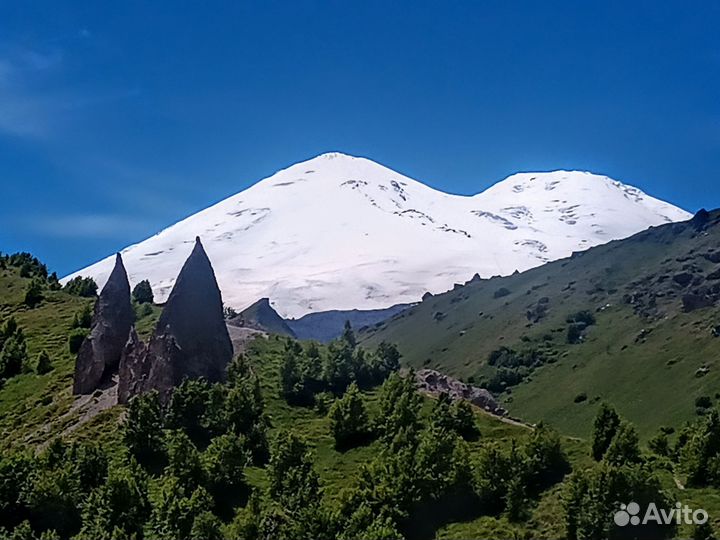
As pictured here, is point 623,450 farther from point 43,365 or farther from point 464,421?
point 43,365

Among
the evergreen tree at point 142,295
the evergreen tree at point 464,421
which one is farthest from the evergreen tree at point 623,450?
the evergreen tree at point 142,295

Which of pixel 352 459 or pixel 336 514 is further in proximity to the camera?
pixel 352 459

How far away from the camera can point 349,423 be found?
63281 millimetres

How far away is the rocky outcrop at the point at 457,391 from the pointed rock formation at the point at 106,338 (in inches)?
1062

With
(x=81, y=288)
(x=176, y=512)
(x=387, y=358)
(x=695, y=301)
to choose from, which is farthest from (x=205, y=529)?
(x=695, y=301)

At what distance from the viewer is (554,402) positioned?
11769 centimetres

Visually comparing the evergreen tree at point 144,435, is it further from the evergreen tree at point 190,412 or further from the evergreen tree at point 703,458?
the evergreen tree at point 703,458

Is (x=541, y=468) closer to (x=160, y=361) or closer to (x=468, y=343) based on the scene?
(x=160, y=361)

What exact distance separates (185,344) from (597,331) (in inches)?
3530

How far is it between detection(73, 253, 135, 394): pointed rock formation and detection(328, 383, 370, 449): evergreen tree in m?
20.3

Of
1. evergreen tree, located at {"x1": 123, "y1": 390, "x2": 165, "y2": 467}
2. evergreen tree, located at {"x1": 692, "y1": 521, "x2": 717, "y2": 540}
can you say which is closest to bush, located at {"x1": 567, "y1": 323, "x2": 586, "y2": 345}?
evergreen tree, located at {"x1": 123, "y1": 390, "x2": 165, "y2": 467}

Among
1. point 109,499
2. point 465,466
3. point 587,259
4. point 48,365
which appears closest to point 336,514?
point 465,466

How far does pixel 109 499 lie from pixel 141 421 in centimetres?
1072

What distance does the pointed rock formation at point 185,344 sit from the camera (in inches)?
2547
